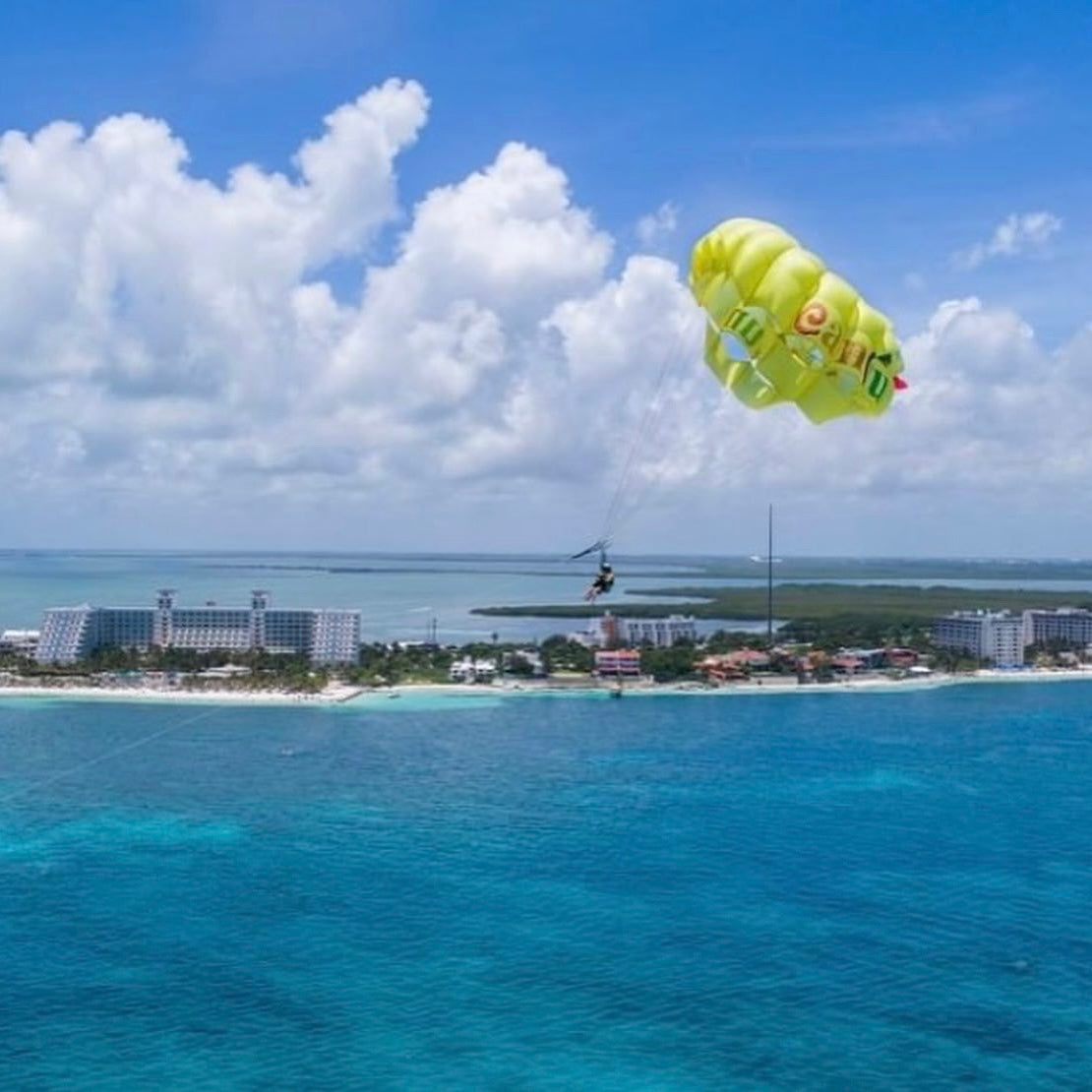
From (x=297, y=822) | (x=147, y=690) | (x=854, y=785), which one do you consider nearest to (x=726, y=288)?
(x=297, y=822)

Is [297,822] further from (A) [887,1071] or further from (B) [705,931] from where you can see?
(A) [887,1071]

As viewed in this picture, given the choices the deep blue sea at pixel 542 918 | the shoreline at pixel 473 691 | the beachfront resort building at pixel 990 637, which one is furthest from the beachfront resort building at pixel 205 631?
the beachfront resort building at pixel 990 637

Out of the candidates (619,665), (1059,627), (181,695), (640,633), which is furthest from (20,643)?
(1059,627)

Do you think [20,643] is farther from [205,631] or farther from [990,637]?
[990,637]

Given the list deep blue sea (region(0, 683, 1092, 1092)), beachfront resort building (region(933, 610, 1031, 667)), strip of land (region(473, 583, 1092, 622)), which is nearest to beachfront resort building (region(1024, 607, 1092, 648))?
beachfront resort building (region(933, 610, 1031, 667))

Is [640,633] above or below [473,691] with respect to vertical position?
above

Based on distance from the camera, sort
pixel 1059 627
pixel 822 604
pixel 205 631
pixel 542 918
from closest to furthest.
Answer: pixel 542 918, pixel 205 631, pixel 1059 627, pixel 822 604
